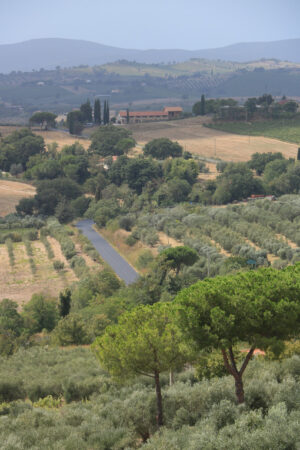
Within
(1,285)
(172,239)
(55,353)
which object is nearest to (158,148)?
(172,239)

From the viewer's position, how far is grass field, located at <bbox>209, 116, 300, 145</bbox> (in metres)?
101

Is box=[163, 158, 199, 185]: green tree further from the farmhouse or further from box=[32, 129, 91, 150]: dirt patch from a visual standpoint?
the farmhouse

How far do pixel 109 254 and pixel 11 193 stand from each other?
30101mm

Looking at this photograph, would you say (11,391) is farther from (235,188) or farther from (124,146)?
(124,146)

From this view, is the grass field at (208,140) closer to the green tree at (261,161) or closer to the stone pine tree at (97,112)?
the green tree at (261,161)

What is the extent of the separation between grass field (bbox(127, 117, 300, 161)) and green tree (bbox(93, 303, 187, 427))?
7524cm

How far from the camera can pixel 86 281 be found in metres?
42.5

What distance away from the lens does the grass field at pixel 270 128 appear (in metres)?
101

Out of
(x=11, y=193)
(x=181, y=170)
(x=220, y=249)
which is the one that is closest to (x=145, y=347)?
(x=220, y=249)

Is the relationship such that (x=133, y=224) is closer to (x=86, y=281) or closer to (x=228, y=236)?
(x=228, y=236)

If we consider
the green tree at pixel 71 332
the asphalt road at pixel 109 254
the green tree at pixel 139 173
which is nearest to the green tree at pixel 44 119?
the green tree at pixel 139 173

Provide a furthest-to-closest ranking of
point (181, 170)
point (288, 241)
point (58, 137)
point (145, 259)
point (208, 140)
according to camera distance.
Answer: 1. point (58, 137)
2. point (208, 140)
3. point (181, 170)
4. point (288, 241)
5. point (145, 259)

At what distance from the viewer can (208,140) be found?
338 feet

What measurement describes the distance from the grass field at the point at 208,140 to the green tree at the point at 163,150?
4.68 metres
